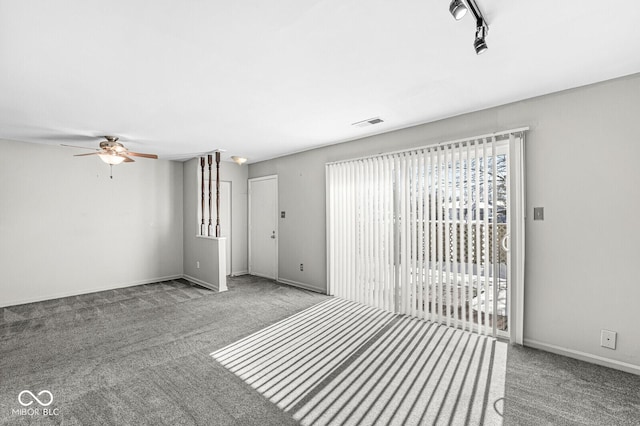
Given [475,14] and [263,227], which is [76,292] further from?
[475,14]

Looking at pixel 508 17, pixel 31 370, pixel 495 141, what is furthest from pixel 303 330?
pixel 508 17

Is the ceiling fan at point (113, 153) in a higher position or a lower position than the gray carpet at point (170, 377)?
higher

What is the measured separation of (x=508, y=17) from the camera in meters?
1.77

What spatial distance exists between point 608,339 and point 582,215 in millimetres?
1090

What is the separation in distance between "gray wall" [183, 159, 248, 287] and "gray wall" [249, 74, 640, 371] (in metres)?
4.73

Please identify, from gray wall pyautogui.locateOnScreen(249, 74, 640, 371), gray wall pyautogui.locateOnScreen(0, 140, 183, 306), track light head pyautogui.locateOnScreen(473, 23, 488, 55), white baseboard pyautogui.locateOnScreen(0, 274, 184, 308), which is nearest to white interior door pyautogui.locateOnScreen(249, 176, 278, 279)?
gray wall pyautogui.locateOnScreen(0, 140, 183, 306)

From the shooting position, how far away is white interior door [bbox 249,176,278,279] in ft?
20.2

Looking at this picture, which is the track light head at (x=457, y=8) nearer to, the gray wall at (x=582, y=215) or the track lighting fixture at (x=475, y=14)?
the track lighting fixture at (x=475, y=14)

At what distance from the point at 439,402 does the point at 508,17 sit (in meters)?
2.57

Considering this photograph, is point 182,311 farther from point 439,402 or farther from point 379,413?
point 439,402

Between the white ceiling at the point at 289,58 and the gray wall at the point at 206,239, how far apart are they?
2.60 m

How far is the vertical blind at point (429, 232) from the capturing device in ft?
10.8

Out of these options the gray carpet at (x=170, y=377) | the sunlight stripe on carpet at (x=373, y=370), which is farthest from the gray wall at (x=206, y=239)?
the sunlight stripe on carpet at (x=373, y=370)

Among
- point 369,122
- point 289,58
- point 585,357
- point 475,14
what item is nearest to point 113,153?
point 289,58
